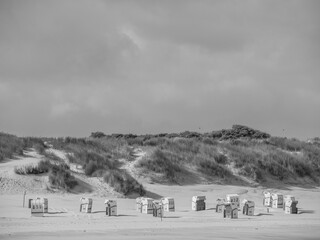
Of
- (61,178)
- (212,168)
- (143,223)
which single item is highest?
(212,168)

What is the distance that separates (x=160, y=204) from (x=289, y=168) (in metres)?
14.6

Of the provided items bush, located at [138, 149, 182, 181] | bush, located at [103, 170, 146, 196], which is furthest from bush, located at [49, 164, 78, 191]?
bush, located at [138, 149, 182, 181]

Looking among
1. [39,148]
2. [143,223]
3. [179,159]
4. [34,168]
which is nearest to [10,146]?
[39,148]

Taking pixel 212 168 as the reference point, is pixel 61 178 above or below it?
below

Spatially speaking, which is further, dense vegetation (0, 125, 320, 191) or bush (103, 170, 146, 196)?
dense vegetation (0, 125, 320, 191)

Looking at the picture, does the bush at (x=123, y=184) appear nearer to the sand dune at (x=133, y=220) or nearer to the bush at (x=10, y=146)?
the sand dune at (x=133, y=220)

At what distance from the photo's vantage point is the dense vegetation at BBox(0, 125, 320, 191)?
26939mm

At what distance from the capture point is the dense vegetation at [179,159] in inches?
1061

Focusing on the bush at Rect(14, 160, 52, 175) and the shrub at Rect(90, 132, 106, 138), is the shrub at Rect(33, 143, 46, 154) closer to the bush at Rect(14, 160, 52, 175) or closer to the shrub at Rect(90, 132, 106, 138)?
the bush at Rect(14, 160, 52, 175)

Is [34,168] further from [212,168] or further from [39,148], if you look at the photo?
[212,168]

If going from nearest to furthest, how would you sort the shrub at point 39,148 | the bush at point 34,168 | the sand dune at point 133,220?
the sand dune at point 133,220 < the bush at point 34,168 < the shrub at point 39,148

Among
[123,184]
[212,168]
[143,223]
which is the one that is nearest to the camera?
[143,223]

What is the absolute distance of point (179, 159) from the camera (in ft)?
101

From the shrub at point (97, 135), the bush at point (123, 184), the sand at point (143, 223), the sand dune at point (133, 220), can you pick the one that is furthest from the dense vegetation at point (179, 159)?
the shrub at point (97, 135)
